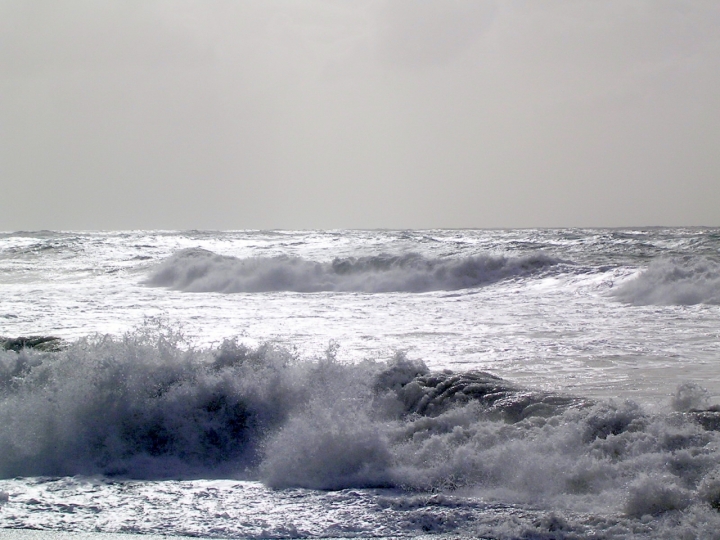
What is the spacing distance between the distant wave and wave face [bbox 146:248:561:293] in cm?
447

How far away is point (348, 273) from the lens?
22766 mm

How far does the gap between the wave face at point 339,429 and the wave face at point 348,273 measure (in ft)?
45.7

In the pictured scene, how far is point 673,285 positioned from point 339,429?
482 inches

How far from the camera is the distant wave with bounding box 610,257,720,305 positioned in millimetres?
13609

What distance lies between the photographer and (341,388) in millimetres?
5398

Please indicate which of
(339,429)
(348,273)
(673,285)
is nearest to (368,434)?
(339,429)

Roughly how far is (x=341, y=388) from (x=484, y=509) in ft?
6.77

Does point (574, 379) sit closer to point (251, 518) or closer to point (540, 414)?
point (540, 414)

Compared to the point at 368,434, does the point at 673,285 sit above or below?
above

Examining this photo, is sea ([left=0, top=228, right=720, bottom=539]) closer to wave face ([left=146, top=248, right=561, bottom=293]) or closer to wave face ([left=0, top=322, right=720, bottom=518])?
wave face ([left=0, top=322, right=720, bottom=518])

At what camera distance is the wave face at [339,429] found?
149 inches

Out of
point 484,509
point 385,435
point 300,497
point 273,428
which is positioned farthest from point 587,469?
point 273,428

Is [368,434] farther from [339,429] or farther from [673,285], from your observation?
[673,285]

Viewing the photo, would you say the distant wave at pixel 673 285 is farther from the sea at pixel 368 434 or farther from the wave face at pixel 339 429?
the wave face at pixel 339 429
